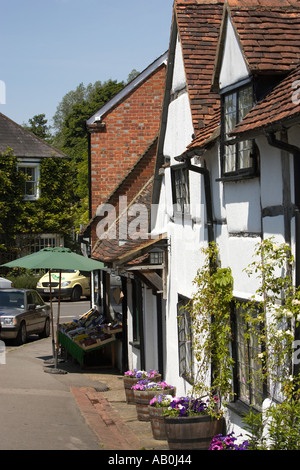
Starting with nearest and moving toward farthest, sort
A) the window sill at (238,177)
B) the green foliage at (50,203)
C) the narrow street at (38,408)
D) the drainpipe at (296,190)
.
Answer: the drainpipe at (296,190) → the window sill at (238,177) → the narrow street at (38,408) → the green foliage at (50,203)

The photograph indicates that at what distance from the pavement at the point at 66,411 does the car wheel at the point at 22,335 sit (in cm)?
242

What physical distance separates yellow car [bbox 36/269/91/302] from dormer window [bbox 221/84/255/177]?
82.9 ft

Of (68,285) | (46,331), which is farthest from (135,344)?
(68,285)

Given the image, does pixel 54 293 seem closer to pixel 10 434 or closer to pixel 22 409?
pixel 22 409

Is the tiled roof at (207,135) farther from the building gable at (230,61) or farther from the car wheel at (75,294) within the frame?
the car wheel at (75,294)

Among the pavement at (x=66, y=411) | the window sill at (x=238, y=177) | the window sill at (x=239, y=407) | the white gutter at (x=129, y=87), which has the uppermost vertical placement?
the white gutter at (x=129, y=87)

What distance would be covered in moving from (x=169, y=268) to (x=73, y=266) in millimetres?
3888

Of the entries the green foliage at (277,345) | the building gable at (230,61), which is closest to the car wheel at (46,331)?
the building gable at (230,61)

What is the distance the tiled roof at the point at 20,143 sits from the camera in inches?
1469

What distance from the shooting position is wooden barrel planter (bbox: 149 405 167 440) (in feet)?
34.3

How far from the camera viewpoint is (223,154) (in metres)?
9.38

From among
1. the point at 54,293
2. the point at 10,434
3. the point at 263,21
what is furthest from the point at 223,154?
the point at 54,293

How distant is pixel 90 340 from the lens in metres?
17.1

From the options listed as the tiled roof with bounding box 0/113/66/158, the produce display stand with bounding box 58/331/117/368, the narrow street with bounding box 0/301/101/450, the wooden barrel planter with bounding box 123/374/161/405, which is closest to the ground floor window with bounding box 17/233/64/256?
the tiled roof with bounding box 0/113/66/158
